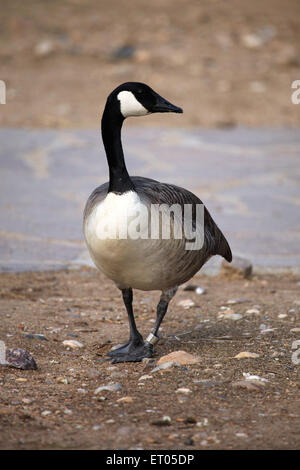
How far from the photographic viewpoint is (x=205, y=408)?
147 inches

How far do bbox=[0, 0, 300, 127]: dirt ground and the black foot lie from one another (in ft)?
26.8

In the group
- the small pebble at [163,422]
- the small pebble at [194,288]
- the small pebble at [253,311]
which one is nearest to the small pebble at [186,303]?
the small pebble at [194,288]

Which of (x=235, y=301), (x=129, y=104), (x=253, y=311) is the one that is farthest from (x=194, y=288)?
(x=129, y=104)

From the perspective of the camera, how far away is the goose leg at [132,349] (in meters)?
4.60

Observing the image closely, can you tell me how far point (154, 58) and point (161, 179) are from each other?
7437mm

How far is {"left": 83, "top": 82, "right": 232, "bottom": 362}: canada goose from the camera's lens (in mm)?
4238

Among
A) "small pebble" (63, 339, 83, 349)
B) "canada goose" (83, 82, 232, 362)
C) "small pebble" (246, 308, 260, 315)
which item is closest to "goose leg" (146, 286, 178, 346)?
"canada goose" (83, 82, 232, 362)

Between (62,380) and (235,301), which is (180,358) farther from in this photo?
(235,301)

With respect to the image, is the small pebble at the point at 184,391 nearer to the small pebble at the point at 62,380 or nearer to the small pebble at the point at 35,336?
the small pebble at the point at 62,380

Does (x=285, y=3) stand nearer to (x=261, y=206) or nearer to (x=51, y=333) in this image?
(x=261, y=206)

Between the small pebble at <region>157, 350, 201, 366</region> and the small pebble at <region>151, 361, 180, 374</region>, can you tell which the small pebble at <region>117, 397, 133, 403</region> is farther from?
the small pebble at <region>157, 350, 201, 366</region>

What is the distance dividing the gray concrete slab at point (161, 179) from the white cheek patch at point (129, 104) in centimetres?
253

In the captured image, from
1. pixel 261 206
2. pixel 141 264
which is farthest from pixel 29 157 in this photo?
pixel 141 264

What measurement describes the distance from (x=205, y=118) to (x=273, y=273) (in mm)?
6655
